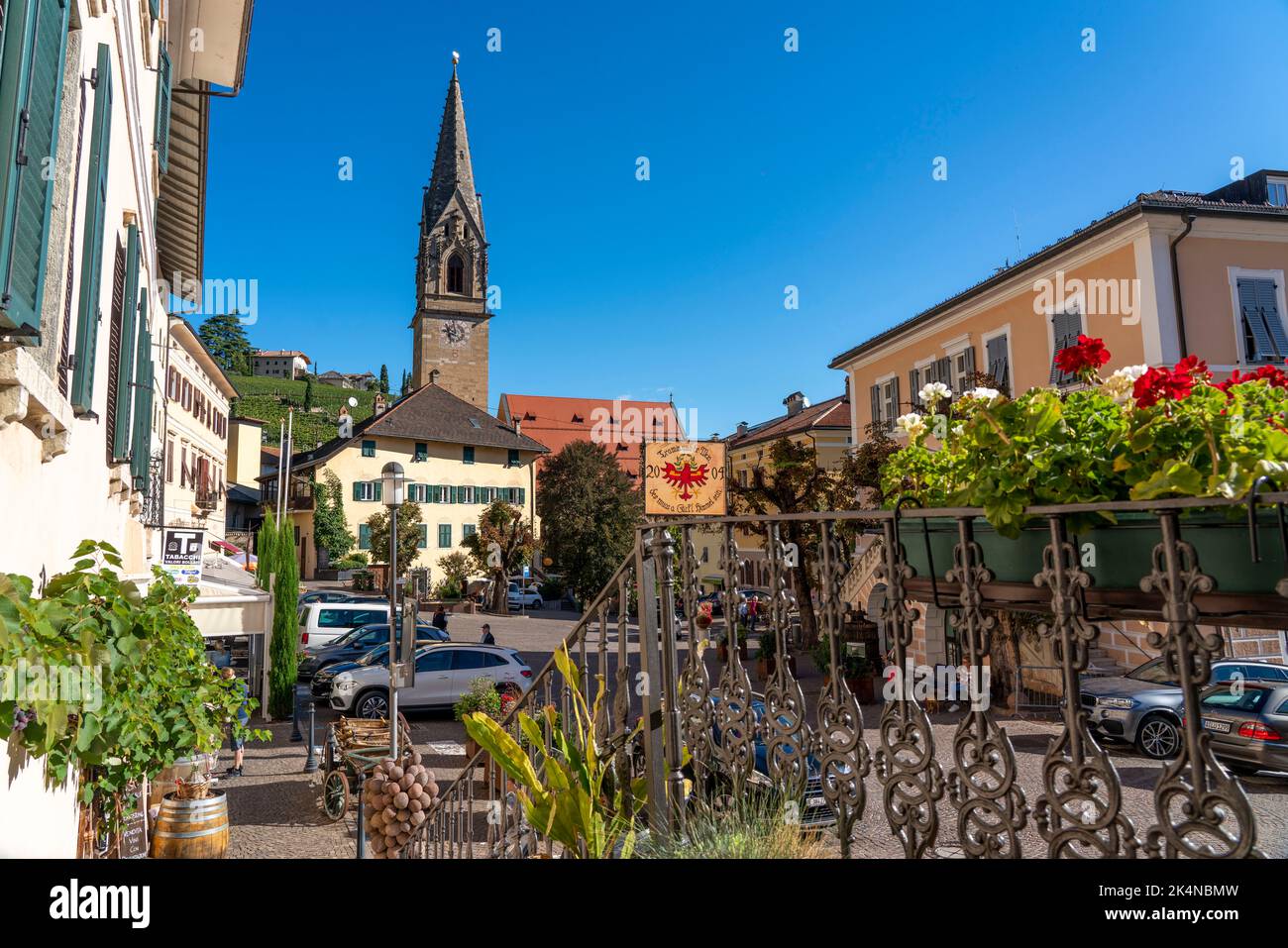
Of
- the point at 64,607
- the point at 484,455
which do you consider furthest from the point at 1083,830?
the point at 484,455

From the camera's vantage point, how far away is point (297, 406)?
10088 cm

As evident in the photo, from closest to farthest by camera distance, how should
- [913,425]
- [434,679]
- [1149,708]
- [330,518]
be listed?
1. [913,425]
2. [1149,708]
3. [434,679]
4. [330,518]

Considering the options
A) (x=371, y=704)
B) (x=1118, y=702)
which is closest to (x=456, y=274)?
(x=371, y=704)

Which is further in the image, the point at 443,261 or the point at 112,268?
the point at 443,261

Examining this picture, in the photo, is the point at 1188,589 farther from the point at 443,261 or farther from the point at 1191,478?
the point at 443,261

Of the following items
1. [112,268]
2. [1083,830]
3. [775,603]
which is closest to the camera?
[1083,830]

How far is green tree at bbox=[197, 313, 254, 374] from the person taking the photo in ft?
378

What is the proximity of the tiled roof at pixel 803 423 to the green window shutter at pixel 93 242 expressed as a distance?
137 ft

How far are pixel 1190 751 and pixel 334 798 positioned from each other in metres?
11.7

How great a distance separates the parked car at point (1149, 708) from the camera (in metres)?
13.4

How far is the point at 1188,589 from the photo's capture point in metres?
1.85

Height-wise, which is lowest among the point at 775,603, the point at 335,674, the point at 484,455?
the point at 335,674

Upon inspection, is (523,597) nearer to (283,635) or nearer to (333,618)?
(333,618)
